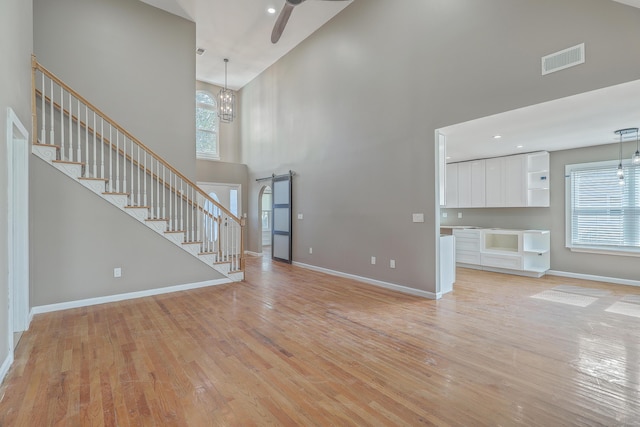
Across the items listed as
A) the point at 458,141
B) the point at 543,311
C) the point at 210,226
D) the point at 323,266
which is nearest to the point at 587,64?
the point at 458,141

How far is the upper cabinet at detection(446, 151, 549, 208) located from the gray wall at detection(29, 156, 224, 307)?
6171 mm

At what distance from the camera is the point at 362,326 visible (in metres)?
3.27

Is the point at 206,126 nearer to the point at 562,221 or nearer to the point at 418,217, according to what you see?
the point at 418,217

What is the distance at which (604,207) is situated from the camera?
5.24 metres

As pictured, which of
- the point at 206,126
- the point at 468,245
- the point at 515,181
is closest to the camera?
the point at 515,181

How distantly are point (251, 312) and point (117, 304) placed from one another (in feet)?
6.45

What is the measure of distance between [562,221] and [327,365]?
5754 millimetres

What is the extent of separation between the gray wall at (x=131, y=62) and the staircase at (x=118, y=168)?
38 cm

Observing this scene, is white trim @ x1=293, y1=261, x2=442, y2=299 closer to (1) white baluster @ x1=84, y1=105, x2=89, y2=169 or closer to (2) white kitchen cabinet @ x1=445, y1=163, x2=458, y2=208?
(2) white kitchen cabinet @ x1=445, y1=163, x2=458, y2=208

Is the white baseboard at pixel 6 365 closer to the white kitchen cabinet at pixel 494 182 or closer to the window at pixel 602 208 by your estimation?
the white kitchen cabinet at pixel 494 182

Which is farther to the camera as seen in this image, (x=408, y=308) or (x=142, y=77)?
(x=142, y=77)

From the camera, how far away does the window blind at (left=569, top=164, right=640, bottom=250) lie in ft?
16.2

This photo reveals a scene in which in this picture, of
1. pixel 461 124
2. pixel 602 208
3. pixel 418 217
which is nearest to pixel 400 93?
pixel 461 124

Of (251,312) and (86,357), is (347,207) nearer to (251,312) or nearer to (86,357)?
(251,312)
